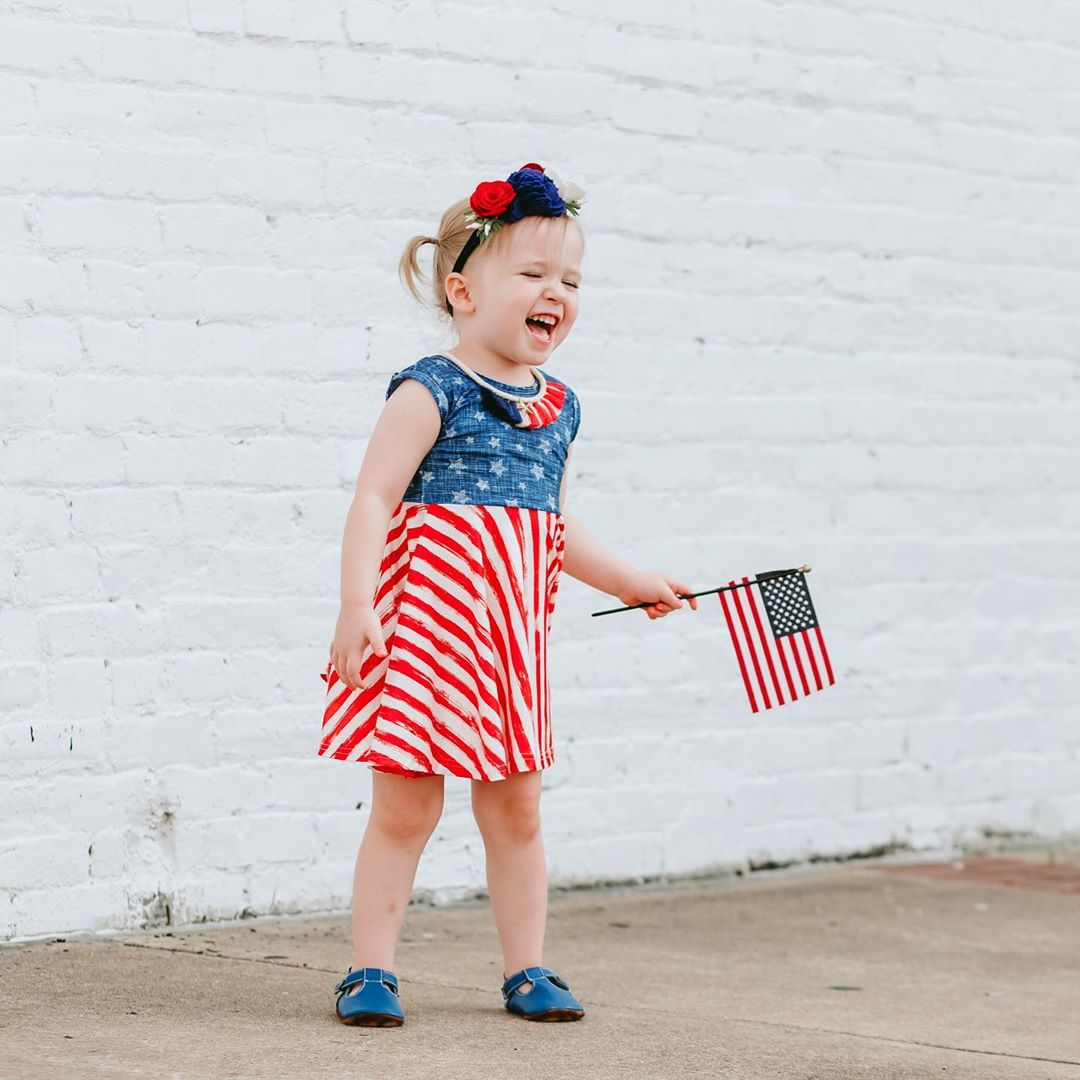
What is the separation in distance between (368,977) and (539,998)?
0.32 metres

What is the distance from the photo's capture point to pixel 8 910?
420cm

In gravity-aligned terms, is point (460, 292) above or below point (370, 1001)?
above

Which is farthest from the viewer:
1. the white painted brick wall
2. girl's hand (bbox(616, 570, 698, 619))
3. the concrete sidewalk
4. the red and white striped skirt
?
the white painted brick wall

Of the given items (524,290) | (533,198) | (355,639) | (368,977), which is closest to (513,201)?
(533,198)

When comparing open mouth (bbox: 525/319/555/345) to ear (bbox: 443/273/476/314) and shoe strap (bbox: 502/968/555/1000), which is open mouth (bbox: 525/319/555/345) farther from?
shoe strap (bbox: 502/968/555/1000)

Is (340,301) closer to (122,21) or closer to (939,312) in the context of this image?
(122,21)

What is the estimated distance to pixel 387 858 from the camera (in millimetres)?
3486

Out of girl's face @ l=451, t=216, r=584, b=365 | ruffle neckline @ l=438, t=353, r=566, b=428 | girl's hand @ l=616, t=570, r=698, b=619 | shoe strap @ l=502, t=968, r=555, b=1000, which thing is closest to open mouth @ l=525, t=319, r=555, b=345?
girl's face @ l=451, t=216, r=584, b=365

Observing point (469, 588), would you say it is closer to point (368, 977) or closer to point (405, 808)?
point (405, 808)

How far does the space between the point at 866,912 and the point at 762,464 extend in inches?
49.8


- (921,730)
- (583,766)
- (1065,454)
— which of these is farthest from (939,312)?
(583,766)

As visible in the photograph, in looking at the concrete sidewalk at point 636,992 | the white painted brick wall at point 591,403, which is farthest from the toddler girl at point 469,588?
the white painted brick wall at point 591,403

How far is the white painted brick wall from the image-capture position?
432cm

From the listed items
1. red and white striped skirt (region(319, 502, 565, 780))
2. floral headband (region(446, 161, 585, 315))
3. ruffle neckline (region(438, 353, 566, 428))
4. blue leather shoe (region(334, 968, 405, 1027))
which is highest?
floral headband (region(446, 161, 585, 315))
